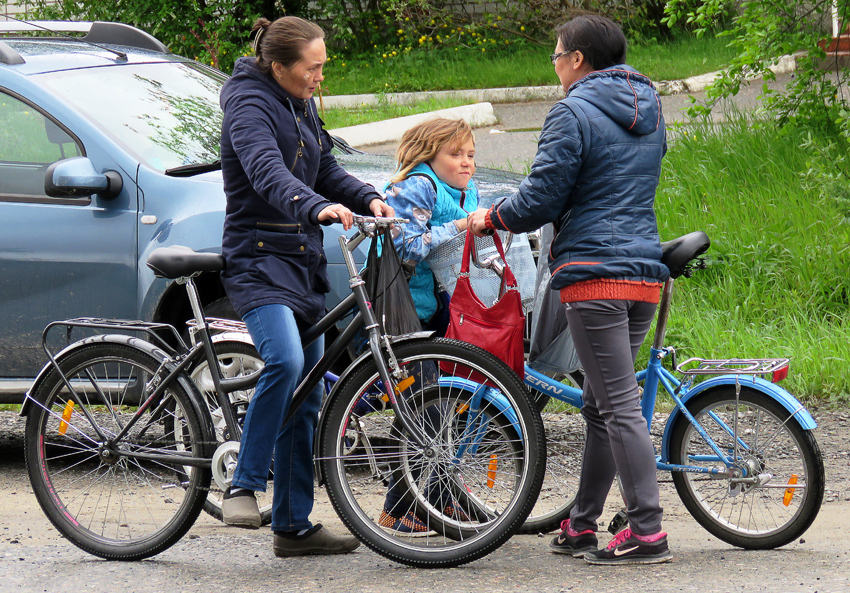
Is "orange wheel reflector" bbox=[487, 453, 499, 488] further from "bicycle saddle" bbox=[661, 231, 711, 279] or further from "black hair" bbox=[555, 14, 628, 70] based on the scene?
"black hair" bbox=[555, 14, 628, 70]

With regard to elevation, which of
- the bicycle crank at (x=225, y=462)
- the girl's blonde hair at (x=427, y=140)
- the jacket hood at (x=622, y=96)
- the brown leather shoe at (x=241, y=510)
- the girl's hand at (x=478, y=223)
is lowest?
the brown leather shoe at (x=241, y=510)

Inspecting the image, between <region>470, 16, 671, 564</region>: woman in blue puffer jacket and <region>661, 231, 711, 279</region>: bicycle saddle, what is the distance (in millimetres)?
105

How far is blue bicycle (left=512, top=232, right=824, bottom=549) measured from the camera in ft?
12.4

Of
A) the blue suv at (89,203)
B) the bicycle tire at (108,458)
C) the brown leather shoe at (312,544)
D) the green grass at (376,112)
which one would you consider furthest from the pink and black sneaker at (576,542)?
the green grass at (376,112)

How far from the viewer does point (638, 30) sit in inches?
696

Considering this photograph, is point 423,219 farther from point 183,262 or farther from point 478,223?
point 183,262

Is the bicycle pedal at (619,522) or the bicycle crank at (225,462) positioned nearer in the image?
the bicycle crank at (225,462)

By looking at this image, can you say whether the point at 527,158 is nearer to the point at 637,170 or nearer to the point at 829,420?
the point at 829,420

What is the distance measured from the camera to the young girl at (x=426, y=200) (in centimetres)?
400

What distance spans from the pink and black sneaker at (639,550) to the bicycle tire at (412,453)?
14.6 inches

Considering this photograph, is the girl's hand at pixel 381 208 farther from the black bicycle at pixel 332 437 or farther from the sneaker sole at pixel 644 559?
the sneaker sole at pixel 644 559

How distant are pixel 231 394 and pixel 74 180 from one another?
1.41 metres

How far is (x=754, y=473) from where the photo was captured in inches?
152

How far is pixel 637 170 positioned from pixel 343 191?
1110mm
